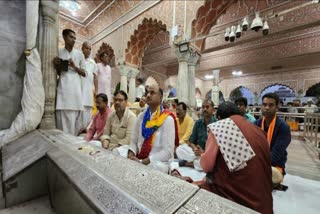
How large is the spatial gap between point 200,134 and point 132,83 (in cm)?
583

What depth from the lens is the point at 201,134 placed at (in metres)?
2.93

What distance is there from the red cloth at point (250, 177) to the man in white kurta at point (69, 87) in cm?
251

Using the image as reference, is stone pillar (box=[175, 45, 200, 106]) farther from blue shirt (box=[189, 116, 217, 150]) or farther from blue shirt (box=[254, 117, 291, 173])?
blue shirt (box=[254, 117, 291, 173])

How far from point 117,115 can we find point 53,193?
1.46 m

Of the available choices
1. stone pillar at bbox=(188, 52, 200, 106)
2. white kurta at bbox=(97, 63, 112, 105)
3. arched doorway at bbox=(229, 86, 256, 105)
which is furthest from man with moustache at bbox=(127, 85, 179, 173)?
arched doorway at bbox=(229, 86, 256, 105)

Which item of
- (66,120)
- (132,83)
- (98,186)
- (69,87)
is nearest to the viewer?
(98,186)

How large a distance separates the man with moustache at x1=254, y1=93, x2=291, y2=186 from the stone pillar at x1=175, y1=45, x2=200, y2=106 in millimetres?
3445

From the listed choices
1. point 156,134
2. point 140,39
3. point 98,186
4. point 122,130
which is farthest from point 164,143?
point 140,39

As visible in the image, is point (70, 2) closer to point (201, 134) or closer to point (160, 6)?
point (160, 6)

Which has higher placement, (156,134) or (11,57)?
(11,57)

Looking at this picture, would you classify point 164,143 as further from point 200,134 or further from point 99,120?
point 99,120

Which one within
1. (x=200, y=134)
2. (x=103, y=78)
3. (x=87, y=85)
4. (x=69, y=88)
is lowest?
(x=200, y=134)

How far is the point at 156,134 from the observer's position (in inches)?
78.6

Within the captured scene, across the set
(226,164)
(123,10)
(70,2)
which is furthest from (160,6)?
(226,164)
